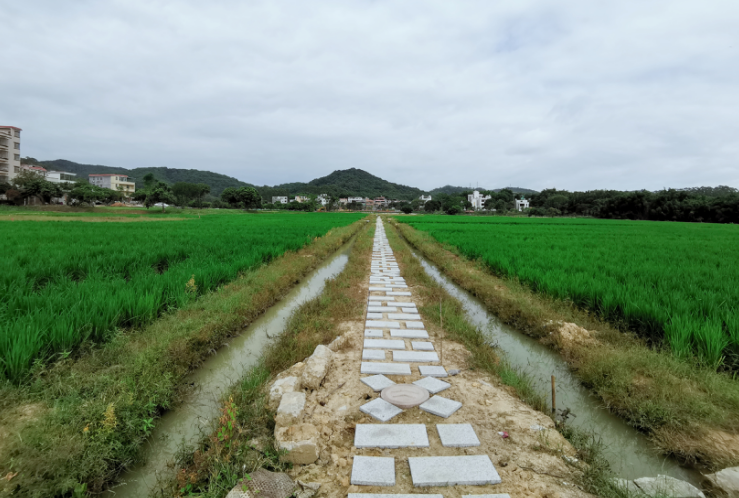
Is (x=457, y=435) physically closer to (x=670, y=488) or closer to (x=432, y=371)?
(x=432, y=371)

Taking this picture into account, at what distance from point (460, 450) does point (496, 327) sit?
12.4ft

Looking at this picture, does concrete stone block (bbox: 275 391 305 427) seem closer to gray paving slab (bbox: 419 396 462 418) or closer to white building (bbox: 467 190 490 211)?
gray paving slab (bbox: 419 396 462 418)

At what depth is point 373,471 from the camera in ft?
7.58

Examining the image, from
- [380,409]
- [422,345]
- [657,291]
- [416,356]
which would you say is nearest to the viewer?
[380,409]

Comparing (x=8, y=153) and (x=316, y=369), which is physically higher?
(x=8, y=153)

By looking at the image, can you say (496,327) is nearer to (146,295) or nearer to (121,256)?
(146,295)

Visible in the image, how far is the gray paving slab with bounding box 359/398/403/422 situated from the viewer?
9.66 ft

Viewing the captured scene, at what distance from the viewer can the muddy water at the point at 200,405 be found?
2.56 meters

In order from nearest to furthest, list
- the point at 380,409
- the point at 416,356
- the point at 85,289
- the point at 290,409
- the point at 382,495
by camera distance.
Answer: the point at 382,495 → the point at 290,409 → the point at 380,409 → the point at 416,356 → the point at 85,289

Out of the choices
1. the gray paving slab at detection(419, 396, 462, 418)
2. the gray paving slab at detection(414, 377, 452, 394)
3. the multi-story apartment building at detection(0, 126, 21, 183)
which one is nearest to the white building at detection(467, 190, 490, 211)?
the multi-story apartment building at detection(0, 126, 21, 183)

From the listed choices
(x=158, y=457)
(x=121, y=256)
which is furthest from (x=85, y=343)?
(x=121, y=256)

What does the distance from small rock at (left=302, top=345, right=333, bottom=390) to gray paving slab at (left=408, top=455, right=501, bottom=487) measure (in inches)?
53.9

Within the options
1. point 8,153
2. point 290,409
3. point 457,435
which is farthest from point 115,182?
point 457,435

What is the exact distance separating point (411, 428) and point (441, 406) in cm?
47
